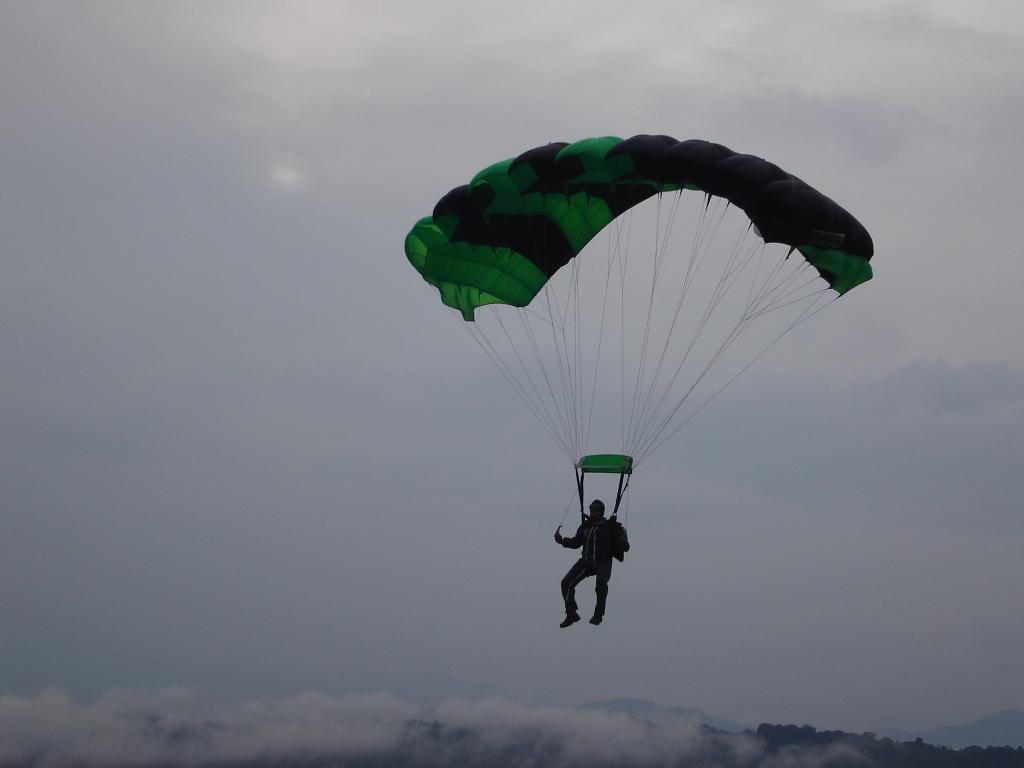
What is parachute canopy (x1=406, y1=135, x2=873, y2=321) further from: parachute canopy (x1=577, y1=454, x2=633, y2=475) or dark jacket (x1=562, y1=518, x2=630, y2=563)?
dark jacket (x1=562, y1=518, x2=630, y2=563)

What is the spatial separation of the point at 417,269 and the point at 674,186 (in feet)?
17.2

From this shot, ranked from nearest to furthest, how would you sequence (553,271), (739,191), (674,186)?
(739,191)
(674,186)
(553,271)

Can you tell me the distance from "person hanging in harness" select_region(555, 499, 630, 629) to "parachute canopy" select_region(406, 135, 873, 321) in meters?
4.98

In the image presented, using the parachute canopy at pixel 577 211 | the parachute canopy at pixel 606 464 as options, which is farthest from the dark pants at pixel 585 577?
the parachute canopy at pixel 577 211

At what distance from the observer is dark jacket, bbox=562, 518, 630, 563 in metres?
18.0

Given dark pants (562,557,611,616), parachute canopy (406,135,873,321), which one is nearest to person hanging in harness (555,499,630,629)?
dark pants (562,557,611,616)

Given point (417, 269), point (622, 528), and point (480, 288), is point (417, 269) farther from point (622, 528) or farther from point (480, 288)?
point (622, 528)

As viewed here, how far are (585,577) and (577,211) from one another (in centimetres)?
627

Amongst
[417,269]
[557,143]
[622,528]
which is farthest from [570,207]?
[622,528]

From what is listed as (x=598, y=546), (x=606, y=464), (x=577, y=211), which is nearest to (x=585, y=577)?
(x=598, y=546)

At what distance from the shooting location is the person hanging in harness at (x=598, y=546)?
17969mm

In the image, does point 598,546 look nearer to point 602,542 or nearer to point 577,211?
Result: point 602,542

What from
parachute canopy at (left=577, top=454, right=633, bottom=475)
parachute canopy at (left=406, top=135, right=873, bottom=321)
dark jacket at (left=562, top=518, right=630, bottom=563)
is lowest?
dark jacket at (left=562, top=518, right=630, bottom=563)

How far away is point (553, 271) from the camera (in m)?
21.4
